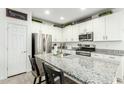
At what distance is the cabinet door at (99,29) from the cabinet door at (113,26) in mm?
158

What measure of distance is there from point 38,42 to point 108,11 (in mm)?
2963

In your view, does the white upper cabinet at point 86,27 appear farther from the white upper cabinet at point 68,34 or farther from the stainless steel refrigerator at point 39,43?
the stainless steel refrigerator at point 39,43

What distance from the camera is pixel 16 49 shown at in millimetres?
3125

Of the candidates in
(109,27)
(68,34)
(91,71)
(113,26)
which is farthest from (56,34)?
(91,71)

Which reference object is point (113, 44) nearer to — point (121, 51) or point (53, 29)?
point (121, 51)

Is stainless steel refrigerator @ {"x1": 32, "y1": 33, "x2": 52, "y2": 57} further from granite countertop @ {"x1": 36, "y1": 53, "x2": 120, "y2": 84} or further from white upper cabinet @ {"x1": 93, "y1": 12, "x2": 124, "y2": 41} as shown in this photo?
granite countertop @ {"x1": 36, "y1": 53, "x2": 120, "y2": 84}

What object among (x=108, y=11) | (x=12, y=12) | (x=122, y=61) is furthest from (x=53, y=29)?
(x=122, y=61)

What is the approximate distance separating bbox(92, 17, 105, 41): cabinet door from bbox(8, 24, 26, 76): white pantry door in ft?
9.34

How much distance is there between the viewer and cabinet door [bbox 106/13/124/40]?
2.89 m

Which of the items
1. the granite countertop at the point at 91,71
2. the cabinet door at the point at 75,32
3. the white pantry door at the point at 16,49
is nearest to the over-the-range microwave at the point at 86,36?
the cabinet door at the point at 75,32

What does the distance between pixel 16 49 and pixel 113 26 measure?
351 centimetres

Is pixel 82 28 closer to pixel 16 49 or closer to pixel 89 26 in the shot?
pixel 89 26

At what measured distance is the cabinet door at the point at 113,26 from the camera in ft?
9.47
